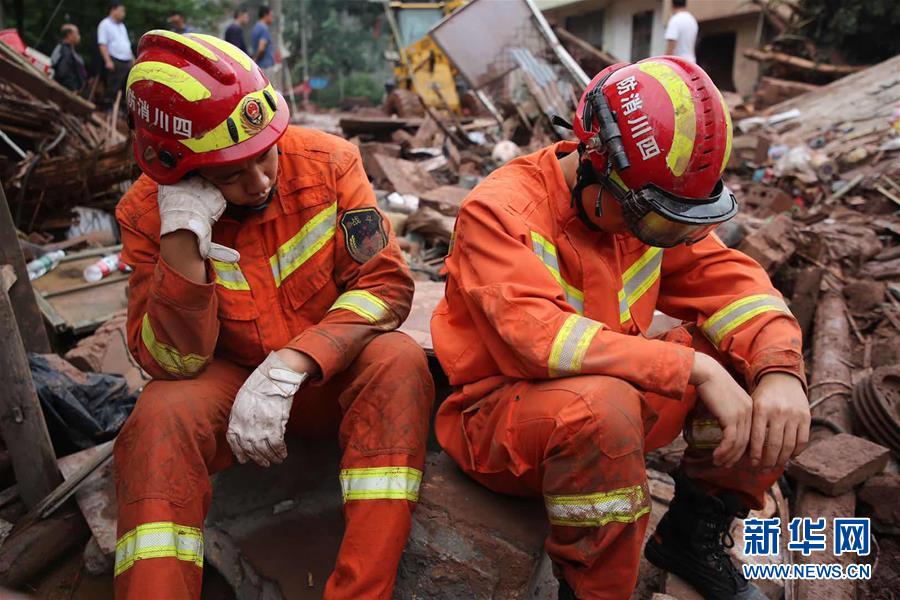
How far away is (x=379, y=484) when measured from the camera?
1937mm

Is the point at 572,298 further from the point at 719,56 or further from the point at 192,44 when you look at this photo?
the point at 719,56

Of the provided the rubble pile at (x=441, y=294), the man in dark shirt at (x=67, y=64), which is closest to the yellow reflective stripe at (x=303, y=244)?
the rubble pile at (x=441, y=294)

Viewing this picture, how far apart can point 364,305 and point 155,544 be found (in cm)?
89

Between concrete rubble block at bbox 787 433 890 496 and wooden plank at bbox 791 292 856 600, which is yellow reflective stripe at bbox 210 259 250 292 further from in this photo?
concrete rubble block at bbox 787 433 890 496

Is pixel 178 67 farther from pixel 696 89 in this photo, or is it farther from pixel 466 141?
pixel 466 141

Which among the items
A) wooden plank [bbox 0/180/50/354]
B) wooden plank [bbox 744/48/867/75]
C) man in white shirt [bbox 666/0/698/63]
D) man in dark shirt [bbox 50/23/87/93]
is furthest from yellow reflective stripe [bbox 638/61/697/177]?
wooden plank [bbox 744/48/867/75]

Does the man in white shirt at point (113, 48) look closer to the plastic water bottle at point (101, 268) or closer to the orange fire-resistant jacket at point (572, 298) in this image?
the plastic water bottle at point (101, 268)

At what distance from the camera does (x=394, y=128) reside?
1092cm

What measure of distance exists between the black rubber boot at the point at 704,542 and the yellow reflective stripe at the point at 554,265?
68 centimetres

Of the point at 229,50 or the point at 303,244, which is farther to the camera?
the point at 303,244

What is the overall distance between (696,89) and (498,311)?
80 centimetres

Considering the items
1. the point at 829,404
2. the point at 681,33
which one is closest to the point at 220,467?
the point at 829,404

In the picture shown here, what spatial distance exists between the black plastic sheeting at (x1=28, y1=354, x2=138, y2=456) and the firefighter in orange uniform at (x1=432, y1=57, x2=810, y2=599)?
1766mm

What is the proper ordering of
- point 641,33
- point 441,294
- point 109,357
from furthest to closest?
point 641,33 → point 109,357 → point 441,294
